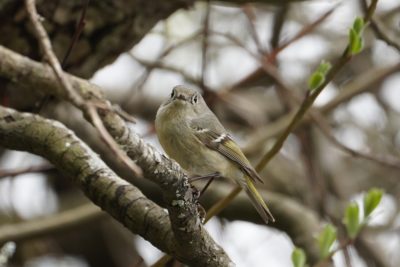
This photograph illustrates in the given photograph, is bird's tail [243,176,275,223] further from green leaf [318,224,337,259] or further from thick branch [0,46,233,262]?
thick branch [0,46,233,262]

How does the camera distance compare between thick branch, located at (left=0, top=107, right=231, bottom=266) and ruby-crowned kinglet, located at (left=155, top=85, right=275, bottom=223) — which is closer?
thick branch, located at (left=0, top=107, right=231, bottom=266)

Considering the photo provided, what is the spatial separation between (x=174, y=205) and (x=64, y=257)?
3179 mm

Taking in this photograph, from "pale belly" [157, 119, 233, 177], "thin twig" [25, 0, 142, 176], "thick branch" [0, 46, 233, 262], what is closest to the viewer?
"thin twig" [25, 0, 142, 176]

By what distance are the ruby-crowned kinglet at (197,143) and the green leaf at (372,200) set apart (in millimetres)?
667

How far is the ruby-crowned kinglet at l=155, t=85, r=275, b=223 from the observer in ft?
9.77

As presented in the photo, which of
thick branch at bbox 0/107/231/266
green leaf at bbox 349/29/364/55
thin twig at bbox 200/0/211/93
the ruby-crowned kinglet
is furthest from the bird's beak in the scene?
green leaf at bbox 349/29/364/55

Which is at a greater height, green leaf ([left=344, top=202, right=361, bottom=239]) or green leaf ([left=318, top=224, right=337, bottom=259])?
green leaf ([left=344, top=202, right=361, bottom=239])

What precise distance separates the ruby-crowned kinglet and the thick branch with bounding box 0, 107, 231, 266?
2.33ft

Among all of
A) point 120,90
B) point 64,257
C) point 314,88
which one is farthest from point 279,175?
point 314,88

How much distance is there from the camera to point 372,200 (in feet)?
7.46

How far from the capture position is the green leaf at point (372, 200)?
89.0 inches

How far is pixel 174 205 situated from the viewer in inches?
74.7

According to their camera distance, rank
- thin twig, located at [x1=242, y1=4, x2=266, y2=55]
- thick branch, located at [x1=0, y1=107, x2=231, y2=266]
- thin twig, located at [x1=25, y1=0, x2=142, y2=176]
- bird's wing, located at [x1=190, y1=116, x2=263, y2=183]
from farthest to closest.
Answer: thin twig, located at [x1=242, y1=4, x2=266, y2=55] < bird's wing, located at [x1=190, y1=116, x2=263, y2=183] < thick branch, located at [x1=0, y1=107, x2=231, y2=266] < thin twig, located at [x1=25, y1=0, x2=142, y2=176]

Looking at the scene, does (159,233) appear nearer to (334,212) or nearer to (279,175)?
(334,212)
